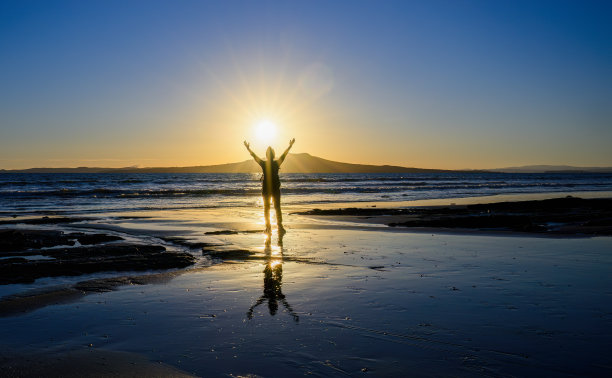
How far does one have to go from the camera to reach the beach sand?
402 cm

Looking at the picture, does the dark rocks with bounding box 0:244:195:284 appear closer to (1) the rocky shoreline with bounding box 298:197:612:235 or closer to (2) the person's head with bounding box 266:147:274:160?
(2) the person's head with bounding box 266:147:274:160

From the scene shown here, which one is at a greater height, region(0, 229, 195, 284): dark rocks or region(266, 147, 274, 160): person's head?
region(266, 147, 274, 160): person's head

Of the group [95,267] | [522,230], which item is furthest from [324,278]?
[522,230]

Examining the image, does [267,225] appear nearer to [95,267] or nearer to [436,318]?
[95,267]

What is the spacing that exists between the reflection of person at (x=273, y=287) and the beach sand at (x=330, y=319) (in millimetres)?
23

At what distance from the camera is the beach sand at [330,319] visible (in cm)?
402

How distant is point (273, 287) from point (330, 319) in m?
1.80

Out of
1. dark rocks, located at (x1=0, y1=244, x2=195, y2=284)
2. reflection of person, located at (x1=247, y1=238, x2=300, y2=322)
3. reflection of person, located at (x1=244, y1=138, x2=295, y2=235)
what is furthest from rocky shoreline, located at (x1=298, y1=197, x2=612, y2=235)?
dark rocks, located at (x1=0, y1=244, x2=195, y2=284)

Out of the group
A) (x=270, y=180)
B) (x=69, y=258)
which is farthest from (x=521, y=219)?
(x=69, y=258)

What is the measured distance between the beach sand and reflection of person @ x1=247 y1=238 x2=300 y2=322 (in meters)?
0.02

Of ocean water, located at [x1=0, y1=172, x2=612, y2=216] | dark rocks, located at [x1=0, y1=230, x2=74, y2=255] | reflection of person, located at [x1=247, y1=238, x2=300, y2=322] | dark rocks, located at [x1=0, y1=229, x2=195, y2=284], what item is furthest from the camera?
ocean water, located at [x1=0, y1=172, x2=612, y2=216]

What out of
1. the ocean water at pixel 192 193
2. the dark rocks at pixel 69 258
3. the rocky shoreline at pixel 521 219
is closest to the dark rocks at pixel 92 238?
the dark rocks at pixel 69 258

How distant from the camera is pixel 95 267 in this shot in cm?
845

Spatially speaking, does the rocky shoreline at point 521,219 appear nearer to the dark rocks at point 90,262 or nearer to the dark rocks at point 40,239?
the dark rocks at point 90,262
